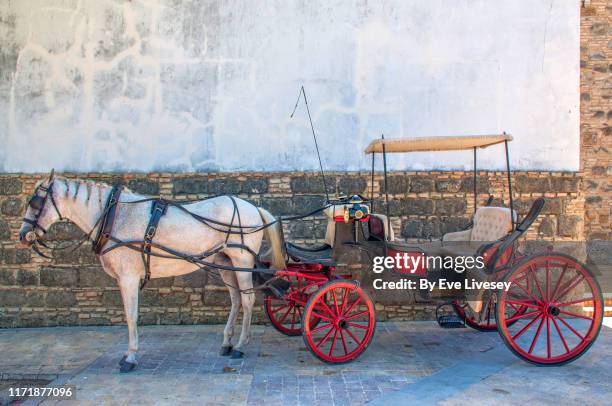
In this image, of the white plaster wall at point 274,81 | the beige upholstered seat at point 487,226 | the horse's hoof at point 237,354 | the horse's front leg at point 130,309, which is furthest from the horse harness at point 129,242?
the beige upholstered seat at point 487,226

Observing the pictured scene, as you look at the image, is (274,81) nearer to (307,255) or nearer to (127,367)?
(307,255)

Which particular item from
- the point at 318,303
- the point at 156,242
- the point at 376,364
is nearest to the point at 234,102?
the point at 156,242

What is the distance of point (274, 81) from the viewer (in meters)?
7.04

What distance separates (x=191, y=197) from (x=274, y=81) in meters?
1.81

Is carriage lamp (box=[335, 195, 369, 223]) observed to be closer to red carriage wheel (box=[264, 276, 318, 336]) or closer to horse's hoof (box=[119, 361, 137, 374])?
red carriage wheel (box=[264, 276, 318, 336])

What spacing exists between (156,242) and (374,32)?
3.90 metres

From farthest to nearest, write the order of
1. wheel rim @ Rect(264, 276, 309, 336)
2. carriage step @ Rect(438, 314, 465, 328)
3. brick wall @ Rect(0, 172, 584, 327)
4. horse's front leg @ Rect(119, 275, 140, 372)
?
brick wall @ Rect(0, 172, 584, 327) < wheel rim @ Rect(264, 276, 309, 336) < carriage step @ Rect(438, 314, 465, 328) < horse's front leg @ Rect(119, 275, 140, 372)

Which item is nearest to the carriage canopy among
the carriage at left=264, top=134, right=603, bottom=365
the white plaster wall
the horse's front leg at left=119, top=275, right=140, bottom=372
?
the carriage at left=264, top=134, right=603, bottom=365

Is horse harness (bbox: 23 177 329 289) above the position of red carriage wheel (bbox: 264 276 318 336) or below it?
above

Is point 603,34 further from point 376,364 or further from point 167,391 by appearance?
point 167,391

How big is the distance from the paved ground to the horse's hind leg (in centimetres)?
18

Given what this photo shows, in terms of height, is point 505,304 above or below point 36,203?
below

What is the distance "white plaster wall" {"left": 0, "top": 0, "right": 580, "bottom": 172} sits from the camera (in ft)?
23.0

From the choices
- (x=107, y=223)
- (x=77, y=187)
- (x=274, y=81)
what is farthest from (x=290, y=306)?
(x=274, y=81)
